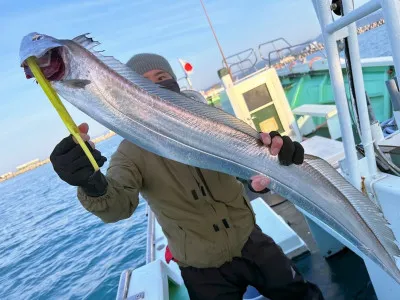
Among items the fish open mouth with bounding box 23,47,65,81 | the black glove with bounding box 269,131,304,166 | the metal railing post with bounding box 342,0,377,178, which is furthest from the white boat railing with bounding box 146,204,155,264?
the fish open mouth with bounding box 23,47,65,81

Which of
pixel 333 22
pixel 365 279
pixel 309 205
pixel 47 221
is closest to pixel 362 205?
pixel 309 205

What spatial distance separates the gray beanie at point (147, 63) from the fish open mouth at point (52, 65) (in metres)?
0.93

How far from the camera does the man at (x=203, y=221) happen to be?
8.14 feet

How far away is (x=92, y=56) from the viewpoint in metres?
1.48

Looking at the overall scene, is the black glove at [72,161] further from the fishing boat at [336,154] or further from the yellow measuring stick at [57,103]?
the fishing boat at [336,154]

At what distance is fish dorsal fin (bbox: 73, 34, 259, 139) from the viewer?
152 cm

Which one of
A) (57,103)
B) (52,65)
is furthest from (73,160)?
(52,65)

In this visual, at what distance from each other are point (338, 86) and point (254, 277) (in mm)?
1585

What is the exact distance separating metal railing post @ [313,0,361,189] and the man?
0.85 meters

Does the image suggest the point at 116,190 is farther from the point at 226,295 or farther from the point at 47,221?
the point at 47,221

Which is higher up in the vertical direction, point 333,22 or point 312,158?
Result: point 333,22

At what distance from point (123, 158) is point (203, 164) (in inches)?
38.1

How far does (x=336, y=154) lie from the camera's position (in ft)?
13.1

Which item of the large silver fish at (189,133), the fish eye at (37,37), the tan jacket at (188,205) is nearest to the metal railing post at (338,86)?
the large silver fish at (189,133)
